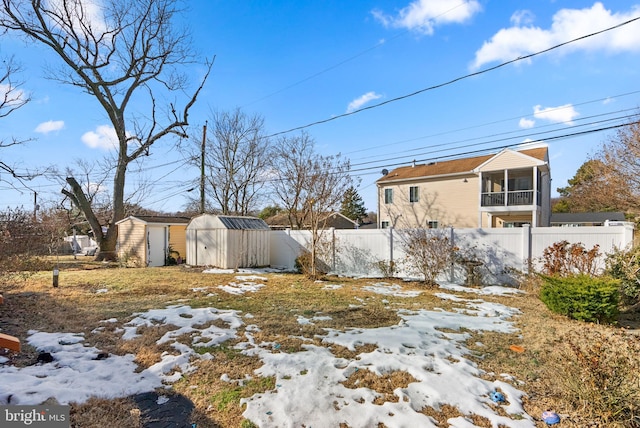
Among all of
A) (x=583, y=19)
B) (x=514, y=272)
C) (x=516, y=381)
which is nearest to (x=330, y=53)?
(x=583, y=19)

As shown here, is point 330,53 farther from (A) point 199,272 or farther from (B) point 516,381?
(B) point 516,381

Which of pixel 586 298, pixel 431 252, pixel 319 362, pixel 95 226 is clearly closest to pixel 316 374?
pixel 319 362

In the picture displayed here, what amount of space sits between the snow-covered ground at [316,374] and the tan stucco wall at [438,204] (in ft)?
49.9

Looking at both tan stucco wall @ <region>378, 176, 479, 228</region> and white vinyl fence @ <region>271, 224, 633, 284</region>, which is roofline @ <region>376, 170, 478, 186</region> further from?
white vinyl fence @ <region>271, 224, 633, 284</region>

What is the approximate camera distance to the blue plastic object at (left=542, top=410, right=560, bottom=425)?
2655mm

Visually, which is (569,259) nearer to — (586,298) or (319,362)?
(586,298)

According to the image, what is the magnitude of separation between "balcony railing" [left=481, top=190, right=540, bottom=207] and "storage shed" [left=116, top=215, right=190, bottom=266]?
55.8 ft

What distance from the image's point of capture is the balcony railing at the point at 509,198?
17.2 meters

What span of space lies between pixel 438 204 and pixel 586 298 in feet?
50.0

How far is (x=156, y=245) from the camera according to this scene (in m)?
15.4

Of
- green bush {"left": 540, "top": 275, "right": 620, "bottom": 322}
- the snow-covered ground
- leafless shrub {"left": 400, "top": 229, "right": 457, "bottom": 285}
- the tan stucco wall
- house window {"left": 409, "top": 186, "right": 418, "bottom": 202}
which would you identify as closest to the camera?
the snow-covered ground

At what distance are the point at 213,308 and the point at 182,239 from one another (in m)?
12.7

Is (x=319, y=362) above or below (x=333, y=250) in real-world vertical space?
below

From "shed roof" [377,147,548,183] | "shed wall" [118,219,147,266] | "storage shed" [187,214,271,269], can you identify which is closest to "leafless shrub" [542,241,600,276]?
"storage shed" [187,214,271,269]
